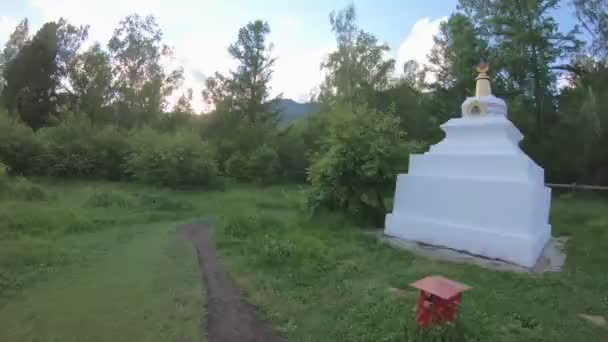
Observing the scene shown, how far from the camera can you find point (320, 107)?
2533 cm

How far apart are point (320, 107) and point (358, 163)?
16429 millimetres

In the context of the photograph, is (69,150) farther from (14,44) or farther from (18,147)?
(14,44)

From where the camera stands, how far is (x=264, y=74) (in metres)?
26.4

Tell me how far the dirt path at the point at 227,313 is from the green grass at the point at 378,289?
18 centimetres

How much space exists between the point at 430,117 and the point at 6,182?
738 inches

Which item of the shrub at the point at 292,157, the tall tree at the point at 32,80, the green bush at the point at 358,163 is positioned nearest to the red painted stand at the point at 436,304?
the green bush at the point at 358,163

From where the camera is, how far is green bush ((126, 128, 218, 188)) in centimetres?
1606

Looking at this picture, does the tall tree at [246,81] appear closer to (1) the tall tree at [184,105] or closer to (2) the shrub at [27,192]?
(1) the tall tree at [184,105]

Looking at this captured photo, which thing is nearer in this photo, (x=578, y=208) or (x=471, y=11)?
(x=578, y=208)

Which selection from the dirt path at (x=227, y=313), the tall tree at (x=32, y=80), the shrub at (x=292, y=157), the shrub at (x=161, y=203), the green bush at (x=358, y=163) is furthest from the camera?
the tall tree at (x=32, y=80)

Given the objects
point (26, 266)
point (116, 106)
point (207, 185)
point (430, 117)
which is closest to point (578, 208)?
point (430, 117)

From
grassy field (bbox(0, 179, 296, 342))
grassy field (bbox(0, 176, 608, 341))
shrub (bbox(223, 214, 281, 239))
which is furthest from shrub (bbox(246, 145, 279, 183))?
shrub (bbox(223, 214, 281, 239))

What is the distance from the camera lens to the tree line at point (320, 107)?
9.98 meters

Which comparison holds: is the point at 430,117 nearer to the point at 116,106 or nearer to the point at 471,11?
the point at 471,11
